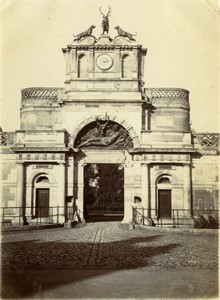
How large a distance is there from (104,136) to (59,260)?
13800mm

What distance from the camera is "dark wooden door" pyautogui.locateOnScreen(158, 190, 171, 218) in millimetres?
22188

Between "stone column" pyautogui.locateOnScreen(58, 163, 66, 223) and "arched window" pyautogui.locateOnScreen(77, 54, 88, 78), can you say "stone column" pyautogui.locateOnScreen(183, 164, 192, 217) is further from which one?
"arched window" pyautogui.locateOnScreen(77, 54, 88, 78)

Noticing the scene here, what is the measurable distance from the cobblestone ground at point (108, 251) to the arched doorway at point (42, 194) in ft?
21.9

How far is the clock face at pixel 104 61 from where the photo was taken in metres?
23.3

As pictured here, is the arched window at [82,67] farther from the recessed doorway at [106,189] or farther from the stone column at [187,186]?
the recessed doorway at [106,189]

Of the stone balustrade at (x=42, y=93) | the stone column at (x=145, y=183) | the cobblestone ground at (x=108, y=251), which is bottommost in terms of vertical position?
the cobblestone ground at (x=108, y=251)

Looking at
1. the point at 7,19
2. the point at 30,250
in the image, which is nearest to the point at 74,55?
the point at 7,19

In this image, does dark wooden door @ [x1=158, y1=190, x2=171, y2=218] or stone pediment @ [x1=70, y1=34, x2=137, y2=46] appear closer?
dark wooden door @ [x1=158, y1=190, x2=171, y2=218]

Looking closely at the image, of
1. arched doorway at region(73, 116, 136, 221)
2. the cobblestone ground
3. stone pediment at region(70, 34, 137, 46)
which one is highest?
stone pediment at region(70, 34, 137, 46)

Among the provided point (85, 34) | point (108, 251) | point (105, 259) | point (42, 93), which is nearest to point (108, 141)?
point (42, 93)

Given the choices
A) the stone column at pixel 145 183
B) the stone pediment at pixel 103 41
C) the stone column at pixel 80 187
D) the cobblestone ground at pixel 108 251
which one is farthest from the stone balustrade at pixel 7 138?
the cobblestone ground at pixel 108 251

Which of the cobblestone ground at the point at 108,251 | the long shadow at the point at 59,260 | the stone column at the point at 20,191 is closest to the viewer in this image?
the long shadow at the point at 59,260

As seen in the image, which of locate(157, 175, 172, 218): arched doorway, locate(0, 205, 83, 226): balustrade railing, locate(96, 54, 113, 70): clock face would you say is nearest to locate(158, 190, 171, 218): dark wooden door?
Result: locate(157, 175, 172, 218): arched doorway

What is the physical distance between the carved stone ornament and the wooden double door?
3.10m
